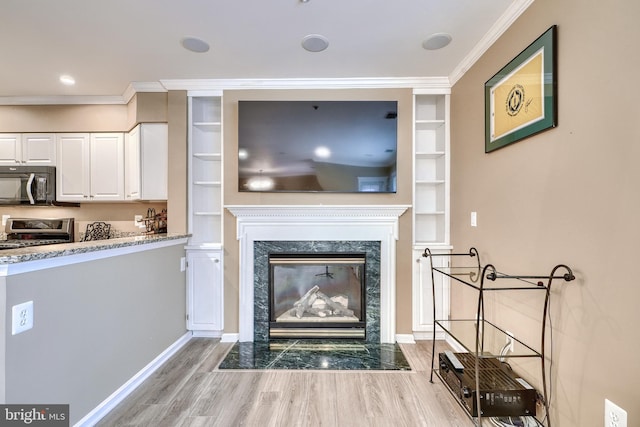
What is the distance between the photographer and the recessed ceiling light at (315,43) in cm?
221

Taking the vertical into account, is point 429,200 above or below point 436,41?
below

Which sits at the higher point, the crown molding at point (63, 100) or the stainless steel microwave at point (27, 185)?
the crown molding at point (63, 100)

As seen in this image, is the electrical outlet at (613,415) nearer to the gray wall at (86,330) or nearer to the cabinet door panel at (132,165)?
the gray wall at (86,330)

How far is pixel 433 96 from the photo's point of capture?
3088 mm

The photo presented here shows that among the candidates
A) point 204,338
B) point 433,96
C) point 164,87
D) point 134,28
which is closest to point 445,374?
point 204,338

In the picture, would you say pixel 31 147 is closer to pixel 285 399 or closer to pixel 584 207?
pixel 285 399

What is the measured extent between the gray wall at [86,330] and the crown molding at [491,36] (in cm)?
316

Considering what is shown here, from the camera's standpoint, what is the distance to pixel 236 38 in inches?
88.0

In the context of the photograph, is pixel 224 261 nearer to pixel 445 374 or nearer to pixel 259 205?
pixel 259 205

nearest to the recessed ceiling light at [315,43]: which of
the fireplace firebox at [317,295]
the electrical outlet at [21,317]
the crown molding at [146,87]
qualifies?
the crown molding at [146,87]

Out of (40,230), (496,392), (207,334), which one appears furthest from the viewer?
(40,230)

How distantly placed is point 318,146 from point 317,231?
2.83 ft

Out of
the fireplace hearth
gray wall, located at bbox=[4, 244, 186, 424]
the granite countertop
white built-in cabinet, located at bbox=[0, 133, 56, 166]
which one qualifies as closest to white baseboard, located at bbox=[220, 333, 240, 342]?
the fireplace hearth

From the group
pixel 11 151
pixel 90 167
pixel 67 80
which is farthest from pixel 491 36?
pixel 11 151
